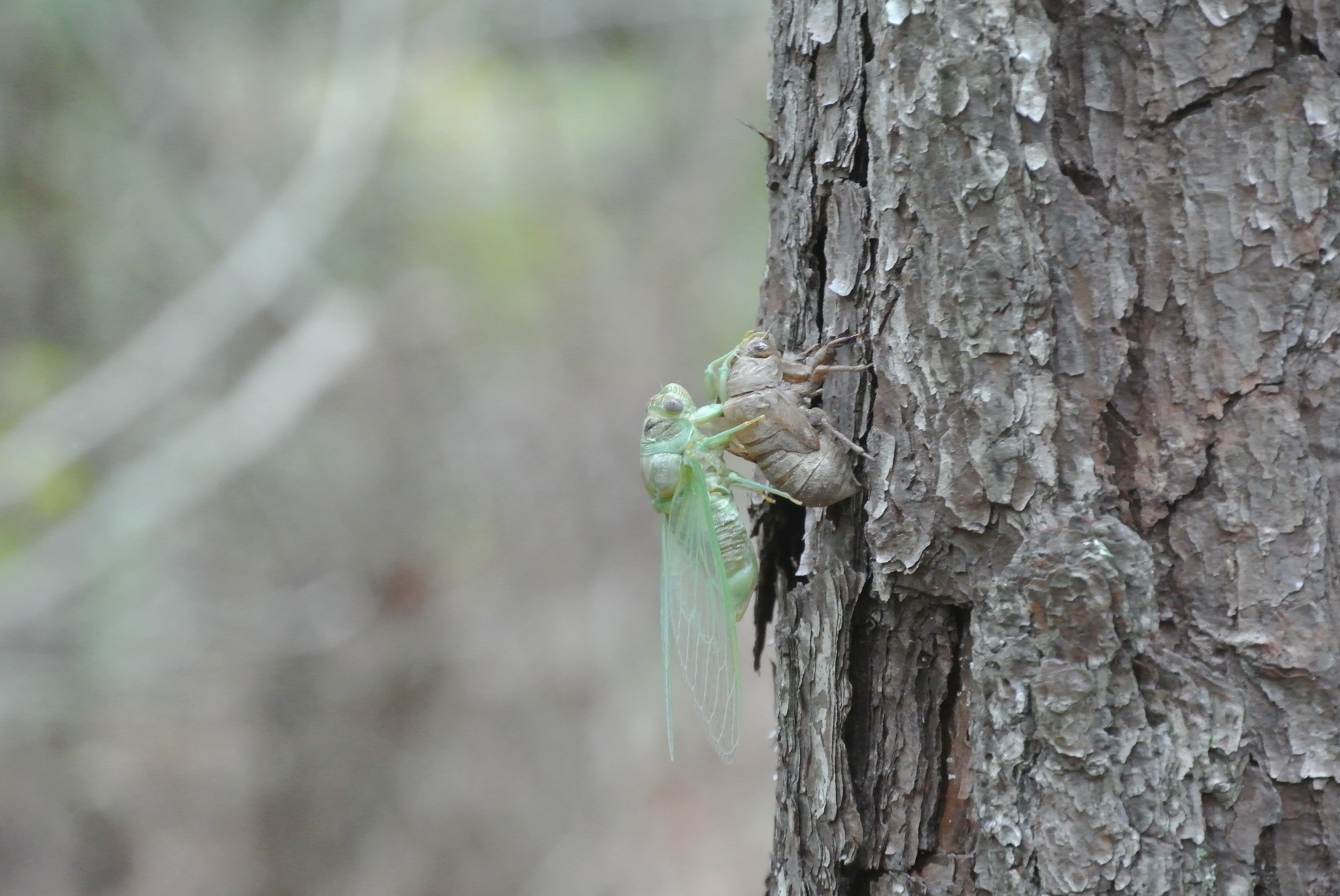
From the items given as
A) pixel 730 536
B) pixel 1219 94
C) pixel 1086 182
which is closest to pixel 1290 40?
pixel 1219 94

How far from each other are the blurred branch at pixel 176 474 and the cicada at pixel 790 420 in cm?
275

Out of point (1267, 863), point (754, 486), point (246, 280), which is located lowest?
point (1267, 863)

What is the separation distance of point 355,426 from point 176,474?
1479 millimetres

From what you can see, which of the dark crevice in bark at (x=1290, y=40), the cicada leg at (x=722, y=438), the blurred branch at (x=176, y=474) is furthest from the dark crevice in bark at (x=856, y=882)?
the blurred branch at (x=176, y=474)

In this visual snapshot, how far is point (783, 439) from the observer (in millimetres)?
1764

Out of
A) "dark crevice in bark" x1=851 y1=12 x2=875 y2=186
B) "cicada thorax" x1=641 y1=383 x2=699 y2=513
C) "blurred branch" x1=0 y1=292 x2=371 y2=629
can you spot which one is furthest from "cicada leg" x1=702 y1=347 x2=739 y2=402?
"blurred branch" x1=0 y1=292 x2=371 y2=629

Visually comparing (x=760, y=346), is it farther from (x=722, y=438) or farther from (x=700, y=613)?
(x=700, y=613)

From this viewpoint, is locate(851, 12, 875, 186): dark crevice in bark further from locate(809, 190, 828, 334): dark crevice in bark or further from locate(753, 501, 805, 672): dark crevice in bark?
locate(753, 501, 805, 672): dark crevice in bark

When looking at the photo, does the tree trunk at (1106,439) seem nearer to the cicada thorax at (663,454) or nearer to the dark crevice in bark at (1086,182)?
the dark crevice in bark at (1086,182)

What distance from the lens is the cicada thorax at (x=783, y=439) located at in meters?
1.61

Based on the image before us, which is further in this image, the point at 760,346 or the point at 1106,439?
the point at 760,346

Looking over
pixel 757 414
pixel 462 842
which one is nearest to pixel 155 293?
pixel 462 842

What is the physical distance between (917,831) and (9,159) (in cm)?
485

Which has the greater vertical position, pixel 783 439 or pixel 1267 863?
pixel 783 439
